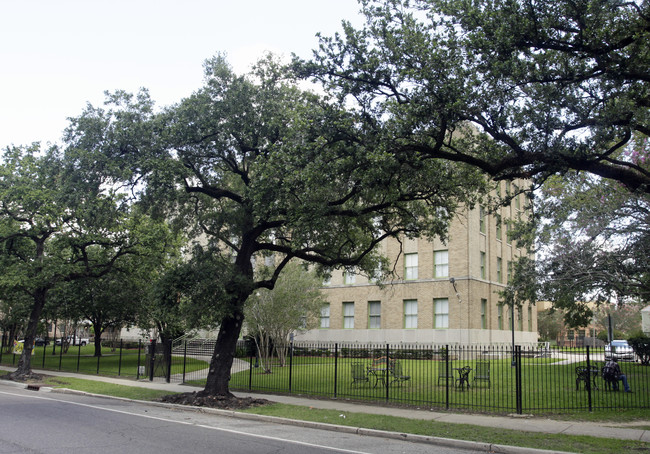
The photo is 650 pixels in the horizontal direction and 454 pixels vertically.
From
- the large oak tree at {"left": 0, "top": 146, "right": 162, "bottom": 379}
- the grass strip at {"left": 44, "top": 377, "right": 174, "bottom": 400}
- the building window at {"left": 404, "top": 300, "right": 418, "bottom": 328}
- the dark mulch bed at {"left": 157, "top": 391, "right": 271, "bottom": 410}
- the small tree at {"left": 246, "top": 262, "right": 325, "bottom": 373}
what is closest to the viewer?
the dark mulch bed at {"left": 157, "top": 391, "right": 271, "bottom": 410}

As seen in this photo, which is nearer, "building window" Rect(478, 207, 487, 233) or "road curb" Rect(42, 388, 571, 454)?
"road curb" Rect(42, 388, 571, 454)

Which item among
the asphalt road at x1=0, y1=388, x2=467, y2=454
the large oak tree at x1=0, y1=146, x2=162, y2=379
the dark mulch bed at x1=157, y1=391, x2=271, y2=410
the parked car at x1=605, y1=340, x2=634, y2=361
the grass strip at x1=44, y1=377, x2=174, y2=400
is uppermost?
the large oak tree at x1=0, y1=146, x2=162, y2=379

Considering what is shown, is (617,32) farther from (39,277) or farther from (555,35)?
(39,277)

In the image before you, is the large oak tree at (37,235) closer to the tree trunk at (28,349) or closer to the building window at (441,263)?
the tree trunk at (28,349)

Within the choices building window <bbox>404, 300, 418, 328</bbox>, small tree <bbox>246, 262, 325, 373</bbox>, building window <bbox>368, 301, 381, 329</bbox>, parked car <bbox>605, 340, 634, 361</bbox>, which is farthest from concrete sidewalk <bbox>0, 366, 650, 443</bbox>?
building window <bbox>368, 301, 381, 329</bbox>

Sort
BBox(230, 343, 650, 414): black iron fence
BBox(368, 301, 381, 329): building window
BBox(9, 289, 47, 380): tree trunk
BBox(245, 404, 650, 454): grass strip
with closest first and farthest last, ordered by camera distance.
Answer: BBox(245, 404, 650, 454): grass strip
BBox(230, 343, 650, 414): black iron fence
BBox(9, 289, 47, 380): tree trunk
BBox(368, 301, 381, 329): building window

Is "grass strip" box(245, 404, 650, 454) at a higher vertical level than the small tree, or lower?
lower

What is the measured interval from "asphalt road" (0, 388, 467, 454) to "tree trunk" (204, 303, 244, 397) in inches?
72.0

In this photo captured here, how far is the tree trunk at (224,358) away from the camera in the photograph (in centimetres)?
1666

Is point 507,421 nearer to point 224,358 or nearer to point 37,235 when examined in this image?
point 224,358

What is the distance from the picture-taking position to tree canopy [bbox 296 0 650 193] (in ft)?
35.0

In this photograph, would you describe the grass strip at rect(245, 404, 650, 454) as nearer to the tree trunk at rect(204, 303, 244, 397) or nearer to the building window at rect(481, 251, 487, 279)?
the tree trunk at rect(204, 303, 244, 397)

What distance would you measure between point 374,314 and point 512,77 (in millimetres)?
32640

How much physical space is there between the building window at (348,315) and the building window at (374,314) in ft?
6.04
